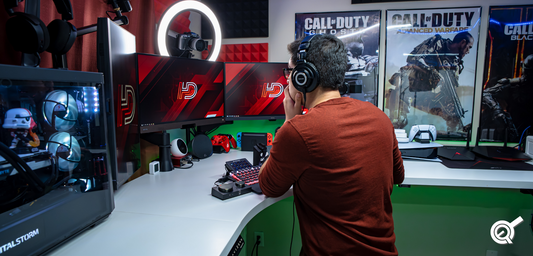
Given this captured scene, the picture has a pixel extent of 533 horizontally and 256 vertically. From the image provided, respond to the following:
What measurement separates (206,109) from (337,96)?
1045mm

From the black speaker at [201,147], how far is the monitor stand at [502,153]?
1.89m

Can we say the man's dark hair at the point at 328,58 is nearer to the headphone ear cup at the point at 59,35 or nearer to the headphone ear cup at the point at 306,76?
the headphone ear cup at the point at 306,76

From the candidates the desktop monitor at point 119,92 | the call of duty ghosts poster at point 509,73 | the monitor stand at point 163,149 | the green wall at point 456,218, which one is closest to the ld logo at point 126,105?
the desktop monitor at point 119,92

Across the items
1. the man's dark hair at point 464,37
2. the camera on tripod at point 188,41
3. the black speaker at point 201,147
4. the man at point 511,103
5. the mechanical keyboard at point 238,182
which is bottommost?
the mechanical keyboard at point 238,182

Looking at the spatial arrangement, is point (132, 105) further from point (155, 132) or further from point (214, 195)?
point (214, 195)

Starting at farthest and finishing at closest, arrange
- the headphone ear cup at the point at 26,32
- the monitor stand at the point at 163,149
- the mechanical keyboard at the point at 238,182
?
the monitor stand at the point at 163,149
the mechanical keyboard at the point at 238,182
the headphone ear cup at the point at 26,32

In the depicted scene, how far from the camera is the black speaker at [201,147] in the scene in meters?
1.82

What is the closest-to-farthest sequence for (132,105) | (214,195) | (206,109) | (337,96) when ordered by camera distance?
(337,96)
(214,195)
(132,105)
(206,109)

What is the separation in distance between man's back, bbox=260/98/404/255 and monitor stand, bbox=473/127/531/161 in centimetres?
137

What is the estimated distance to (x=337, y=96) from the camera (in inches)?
40.8

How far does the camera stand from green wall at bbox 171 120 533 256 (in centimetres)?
198

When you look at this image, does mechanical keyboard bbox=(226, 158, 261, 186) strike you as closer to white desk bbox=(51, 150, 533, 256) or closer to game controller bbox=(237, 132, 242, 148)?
white desk bbox=(51, 150, 533, 256)

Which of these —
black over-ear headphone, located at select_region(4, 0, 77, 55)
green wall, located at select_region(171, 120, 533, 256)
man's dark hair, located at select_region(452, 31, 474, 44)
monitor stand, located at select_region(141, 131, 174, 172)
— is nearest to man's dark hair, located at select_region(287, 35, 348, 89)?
black over-ear headphone, located at select_region(4, 0, 77, 55)

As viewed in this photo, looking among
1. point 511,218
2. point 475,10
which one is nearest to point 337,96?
point 475,10
